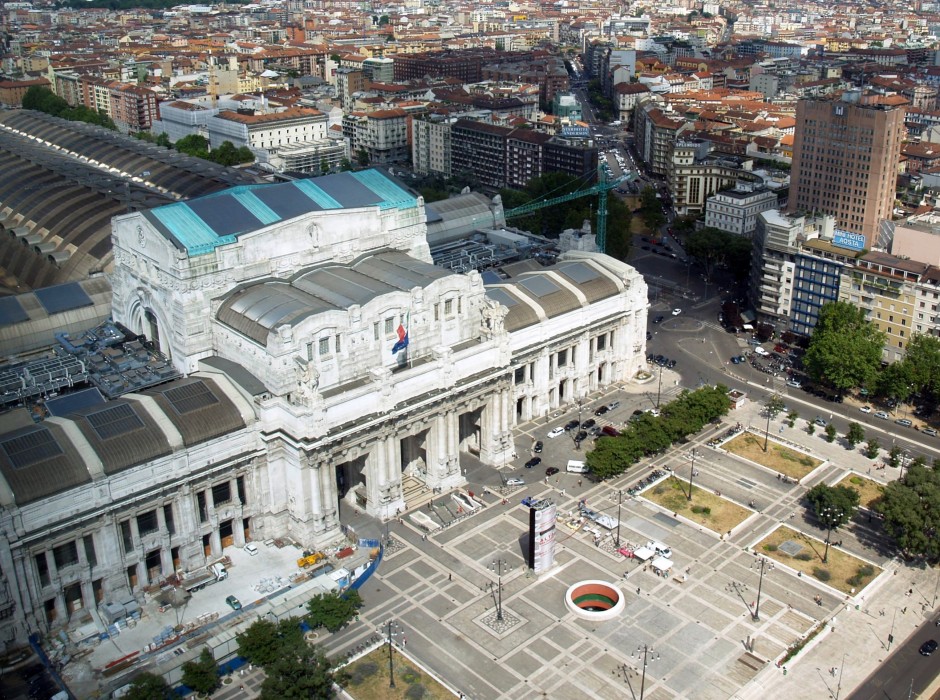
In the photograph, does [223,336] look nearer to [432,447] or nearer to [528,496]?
[432,447]

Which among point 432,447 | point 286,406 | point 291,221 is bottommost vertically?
point 432,447

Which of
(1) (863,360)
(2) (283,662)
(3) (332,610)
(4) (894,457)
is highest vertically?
(1) (863,360)

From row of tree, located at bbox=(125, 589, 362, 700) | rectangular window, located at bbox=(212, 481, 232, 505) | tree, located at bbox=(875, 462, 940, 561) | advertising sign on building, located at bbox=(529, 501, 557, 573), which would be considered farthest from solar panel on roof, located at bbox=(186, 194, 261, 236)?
tree, located at bbox=(875, 462, 940, 561)

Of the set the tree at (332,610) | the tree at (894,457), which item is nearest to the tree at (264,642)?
the tree at (332,610)

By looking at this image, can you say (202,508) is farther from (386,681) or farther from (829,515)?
(829,515)

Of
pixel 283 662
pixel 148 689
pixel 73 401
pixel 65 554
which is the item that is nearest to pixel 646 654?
pixel 283 662

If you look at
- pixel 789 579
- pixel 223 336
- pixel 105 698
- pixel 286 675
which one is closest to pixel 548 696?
pixel 286 675
